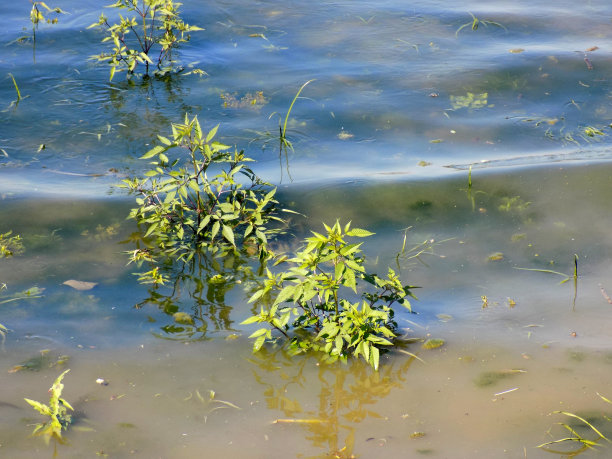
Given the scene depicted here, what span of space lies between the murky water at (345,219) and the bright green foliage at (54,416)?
0.18 ft

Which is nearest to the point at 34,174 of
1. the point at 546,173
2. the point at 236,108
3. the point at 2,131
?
the point at 2,131

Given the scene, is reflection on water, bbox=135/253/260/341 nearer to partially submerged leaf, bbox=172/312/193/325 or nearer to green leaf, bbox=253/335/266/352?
partially submerged leaf, bbox=172/312/193/325

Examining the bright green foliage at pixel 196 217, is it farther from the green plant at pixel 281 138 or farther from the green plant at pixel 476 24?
the green plant at pixel 476 24

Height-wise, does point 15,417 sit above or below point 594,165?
below

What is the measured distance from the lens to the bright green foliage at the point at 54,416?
2.62 meters

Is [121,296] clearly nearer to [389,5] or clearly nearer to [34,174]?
[34,174]

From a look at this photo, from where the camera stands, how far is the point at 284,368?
10.0ft

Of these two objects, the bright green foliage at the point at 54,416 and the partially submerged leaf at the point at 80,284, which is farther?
the partially submerged leaf at the point at 80,284

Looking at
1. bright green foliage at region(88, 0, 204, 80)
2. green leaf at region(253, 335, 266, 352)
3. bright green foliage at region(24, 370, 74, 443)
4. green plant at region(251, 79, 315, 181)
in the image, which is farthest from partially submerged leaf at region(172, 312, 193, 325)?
bright green foliage at region(88, 0, 204, 80)

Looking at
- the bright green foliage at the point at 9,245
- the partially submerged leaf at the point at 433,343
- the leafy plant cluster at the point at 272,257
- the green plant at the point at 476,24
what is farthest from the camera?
the green plant at the point at 476,24

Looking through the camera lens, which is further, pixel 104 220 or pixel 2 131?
pixel 2 131

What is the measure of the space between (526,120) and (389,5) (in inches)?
104

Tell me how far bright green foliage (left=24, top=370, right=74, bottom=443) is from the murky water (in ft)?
0.18

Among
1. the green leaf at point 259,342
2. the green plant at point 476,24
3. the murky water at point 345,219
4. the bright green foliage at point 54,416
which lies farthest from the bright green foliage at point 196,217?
the green plant at point 476,24
